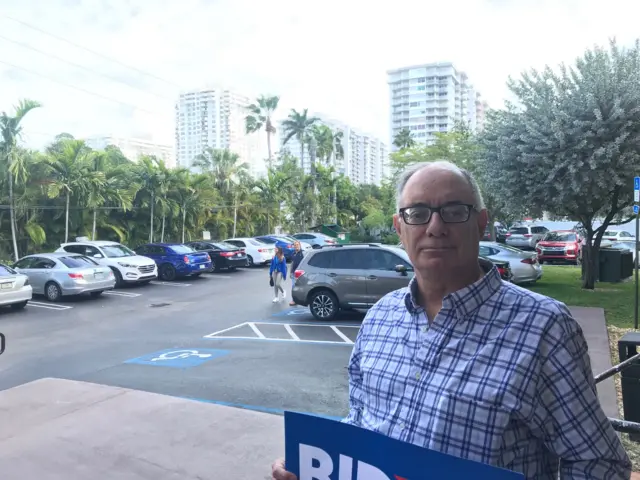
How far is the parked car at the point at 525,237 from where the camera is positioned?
32500 mm

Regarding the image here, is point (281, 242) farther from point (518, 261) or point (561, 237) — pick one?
point (518, 261)

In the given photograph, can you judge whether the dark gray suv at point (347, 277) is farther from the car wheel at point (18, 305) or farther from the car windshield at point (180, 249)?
the car windshield at point (180, 249)

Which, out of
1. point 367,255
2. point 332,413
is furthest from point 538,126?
point 332,413

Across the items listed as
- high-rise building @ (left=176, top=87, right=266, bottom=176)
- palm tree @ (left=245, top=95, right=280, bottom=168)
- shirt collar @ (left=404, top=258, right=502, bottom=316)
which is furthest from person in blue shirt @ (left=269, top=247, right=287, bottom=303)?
high-rise building @ (left=176, top=87, right=266, bottom=176)

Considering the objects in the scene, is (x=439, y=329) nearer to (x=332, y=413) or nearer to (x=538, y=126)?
(x=332, y=413)

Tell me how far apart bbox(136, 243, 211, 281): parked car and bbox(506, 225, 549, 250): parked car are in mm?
20825

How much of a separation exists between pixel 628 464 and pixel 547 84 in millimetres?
13975

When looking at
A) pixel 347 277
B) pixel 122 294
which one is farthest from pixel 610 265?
pixel 122 294

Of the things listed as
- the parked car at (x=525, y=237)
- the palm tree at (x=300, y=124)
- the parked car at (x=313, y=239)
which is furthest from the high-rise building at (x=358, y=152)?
the parked car at (x=313, y=239)

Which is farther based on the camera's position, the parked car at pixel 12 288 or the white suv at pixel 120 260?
the white suv at pixel 120 260

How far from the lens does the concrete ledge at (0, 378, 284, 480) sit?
4215 millimetres

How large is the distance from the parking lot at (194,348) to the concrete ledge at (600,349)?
114 inches

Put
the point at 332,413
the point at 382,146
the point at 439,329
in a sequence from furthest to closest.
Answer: the point at 382,146 → the point at 332,413 → the point at 439,329

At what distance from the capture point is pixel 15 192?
20.7m
